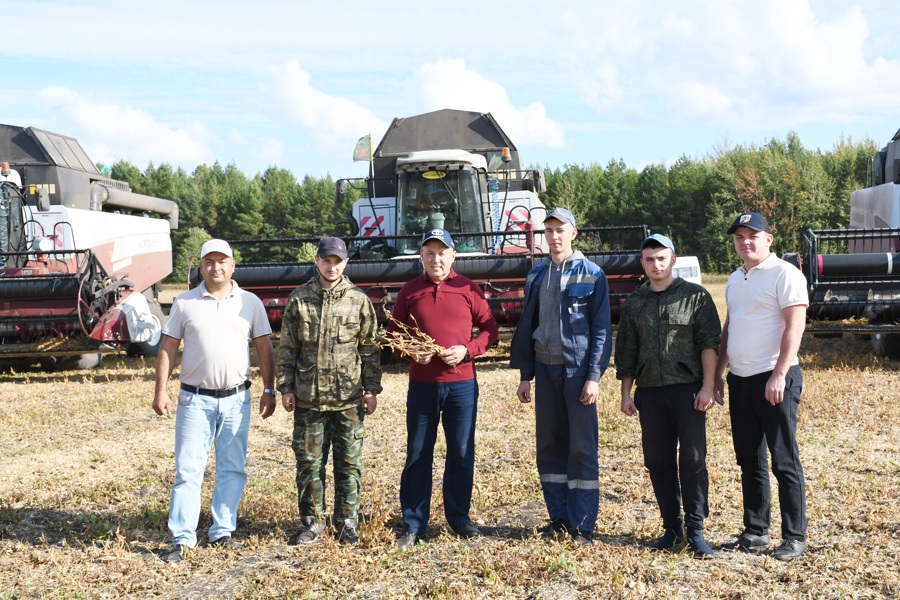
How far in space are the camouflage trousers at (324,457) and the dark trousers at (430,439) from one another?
28cm

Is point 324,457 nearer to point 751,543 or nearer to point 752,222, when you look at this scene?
point 751,543

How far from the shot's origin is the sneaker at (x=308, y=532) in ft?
15.1

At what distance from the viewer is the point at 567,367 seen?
4469 mm

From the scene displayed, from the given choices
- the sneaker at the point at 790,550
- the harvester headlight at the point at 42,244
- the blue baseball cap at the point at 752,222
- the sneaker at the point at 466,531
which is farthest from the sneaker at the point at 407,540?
the harvester headlight at the point at 42,244

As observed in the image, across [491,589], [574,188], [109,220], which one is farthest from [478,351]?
[574,188]

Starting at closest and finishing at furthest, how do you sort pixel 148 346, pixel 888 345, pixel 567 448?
pixel 567 448 → pixel 888 345 → pixel 148 346

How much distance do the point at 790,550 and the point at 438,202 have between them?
8013mm

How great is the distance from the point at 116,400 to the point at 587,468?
6252 mm

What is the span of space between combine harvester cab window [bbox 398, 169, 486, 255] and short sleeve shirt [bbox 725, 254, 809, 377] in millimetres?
7255

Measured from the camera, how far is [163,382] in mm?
4609

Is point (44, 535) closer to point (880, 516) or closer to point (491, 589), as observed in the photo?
point (491, 589)

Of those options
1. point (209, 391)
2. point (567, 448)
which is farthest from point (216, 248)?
point (567, 448)

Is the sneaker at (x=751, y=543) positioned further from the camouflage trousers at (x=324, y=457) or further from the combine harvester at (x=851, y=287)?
the combine harvester at (x=851, y=287)

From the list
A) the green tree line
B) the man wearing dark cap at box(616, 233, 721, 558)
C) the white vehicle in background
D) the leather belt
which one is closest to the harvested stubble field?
the man wearing dark cap at box(616, 233, 721, 558)
